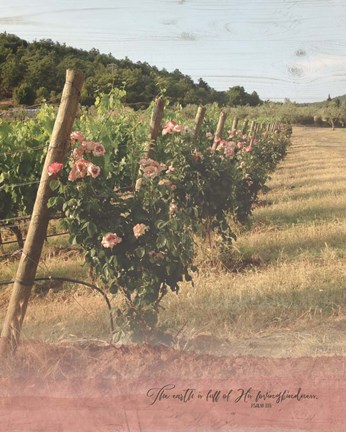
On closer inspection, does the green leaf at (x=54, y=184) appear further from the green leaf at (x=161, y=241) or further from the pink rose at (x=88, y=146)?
the green leaf at (x=161, y=241)

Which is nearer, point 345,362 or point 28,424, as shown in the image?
point 28,424

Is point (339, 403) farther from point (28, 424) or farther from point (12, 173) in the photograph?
point (12, 173)

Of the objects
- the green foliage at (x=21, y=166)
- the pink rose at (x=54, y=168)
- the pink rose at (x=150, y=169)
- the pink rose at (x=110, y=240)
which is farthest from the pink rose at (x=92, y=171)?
the green foliage at (x=21, y=166)

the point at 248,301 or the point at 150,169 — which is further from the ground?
the point at 150,169

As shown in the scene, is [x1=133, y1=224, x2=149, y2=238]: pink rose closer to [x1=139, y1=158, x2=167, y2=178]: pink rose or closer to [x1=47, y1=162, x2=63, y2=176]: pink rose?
[x1=139, y1=158, x2=167, y2=178]: pink rose

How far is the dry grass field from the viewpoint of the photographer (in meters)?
3.56

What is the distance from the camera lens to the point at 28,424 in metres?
2.44

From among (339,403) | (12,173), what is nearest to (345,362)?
(339,403)

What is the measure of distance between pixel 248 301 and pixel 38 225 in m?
1.96

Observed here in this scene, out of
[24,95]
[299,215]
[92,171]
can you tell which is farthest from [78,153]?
[24,95]

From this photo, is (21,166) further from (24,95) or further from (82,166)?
(82,166)

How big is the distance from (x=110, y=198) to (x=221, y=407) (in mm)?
1354

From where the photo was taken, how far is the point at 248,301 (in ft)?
14.4

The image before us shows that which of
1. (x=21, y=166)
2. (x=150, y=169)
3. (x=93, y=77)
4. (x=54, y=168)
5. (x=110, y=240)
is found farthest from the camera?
(x=21, y=166)
